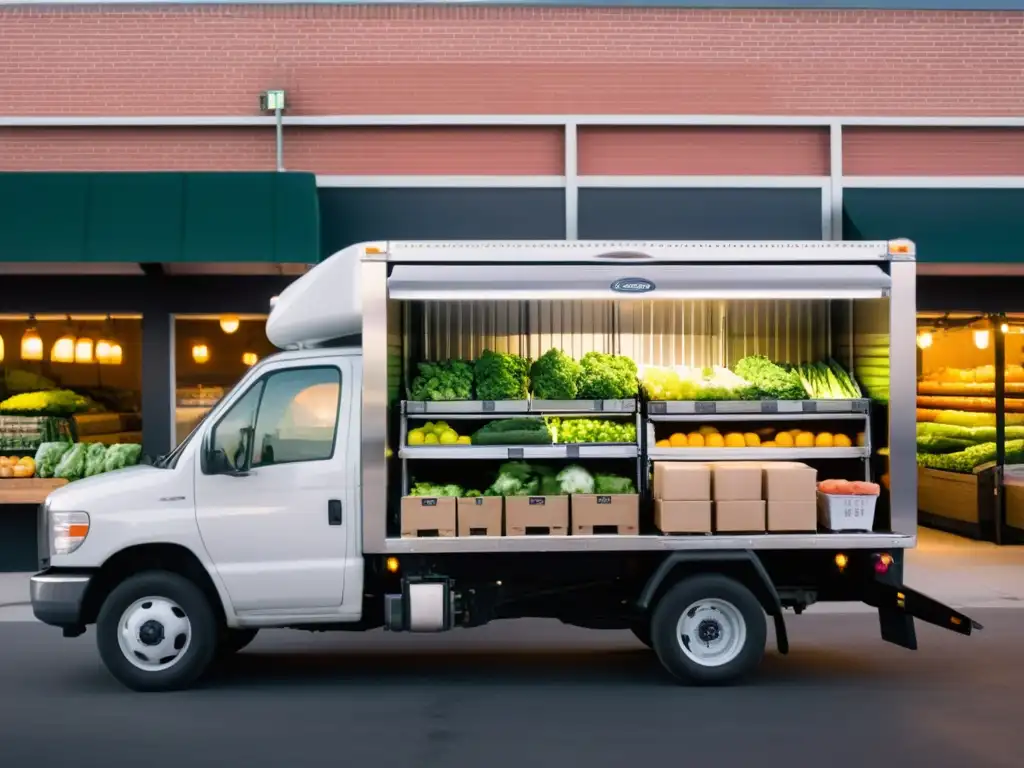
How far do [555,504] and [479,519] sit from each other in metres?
0.52

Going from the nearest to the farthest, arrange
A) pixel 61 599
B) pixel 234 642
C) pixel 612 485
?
pixel 61 599 < pixel 612 485 < pixel 234 642

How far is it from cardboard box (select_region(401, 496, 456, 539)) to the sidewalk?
506 centimetres

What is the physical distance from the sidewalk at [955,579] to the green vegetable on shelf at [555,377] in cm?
430

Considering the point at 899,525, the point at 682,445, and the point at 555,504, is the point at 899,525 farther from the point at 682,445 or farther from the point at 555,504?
the point at 555,504

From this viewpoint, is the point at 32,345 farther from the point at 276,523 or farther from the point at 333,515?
the point at 333,515

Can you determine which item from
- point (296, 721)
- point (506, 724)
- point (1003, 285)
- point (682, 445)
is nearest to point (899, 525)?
point (682, 445)

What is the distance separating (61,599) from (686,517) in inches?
165

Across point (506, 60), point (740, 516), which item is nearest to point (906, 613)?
point (740, 516)

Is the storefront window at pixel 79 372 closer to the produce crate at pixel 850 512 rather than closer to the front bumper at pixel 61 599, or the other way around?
the front bumper at pixel 61 599

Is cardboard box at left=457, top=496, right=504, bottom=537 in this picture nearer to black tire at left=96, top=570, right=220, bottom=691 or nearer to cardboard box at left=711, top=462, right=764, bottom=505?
cardboard box at left=711, top=462, right=764, bottom=505

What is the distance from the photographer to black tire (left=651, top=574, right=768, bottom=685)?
27.7 feet

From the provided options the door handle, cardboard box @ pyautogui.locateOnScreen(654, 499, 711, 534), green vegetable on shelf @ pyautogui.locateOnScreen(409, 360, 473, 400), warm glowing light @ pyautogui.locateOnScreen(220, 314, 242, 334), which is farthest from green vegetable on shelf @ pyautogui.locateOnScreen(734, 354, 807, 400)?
warm glowing light @ pyautogui.locateOnScreen(220, 314, 242, 334)

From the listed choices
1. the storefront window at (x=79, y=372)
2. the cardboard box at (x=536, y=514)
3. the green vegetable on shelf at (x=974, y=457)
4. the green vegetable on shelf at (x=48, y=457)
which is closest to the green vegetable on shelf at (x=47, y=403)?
the storefront window at (x=79, y=372)

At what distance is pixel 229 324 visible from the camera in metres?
14.8
